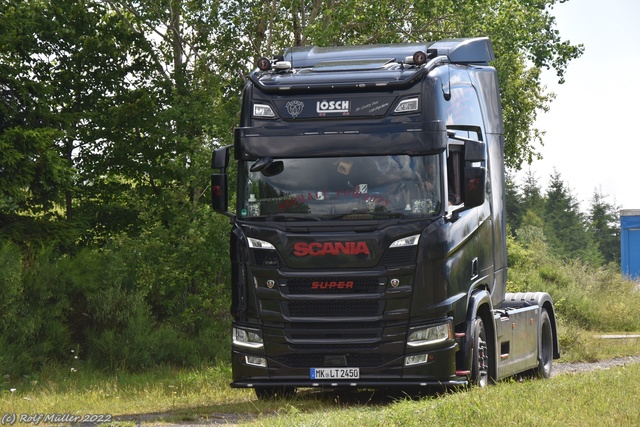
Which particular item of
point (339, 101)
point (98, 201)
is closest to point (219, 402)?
point (339, 101)

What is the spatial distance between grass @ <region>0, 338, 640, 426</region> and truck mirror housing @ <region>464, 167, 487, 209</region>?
6.79 feet

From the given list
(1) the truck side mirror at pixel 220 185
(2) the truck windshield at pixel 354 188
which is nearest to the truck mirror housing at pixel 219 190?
(1) the truck side mirror at pixel 220 185

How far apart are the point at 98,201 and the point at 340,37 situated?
794 centimetres

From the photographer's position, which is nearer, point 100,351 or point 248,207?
point 248,207

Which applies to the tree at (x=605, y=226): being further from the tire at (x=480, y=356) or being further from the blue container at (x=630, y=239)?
the tire at (x=480, y=356)

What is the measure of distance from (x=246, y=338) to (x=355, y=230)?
1820 mm

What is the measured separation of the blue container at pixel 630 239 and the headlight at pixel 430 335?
156 feet

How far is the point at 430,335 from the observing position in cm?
1205

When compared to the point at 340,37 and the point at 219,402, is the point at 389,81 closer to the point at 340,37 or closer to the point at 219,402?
the point at 219,402

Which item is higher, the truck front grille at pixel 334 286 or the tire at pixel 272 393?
the truck front grille at pixel 334 286

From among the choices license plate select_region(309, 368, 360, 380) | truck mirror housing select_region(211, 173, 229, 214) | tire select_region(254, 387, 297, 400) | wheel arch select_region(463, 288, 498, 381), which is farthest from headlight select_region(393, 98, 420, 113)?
tire select_region(254, 387, 297, 400)

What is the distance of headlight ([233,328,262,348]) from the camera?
12.4 meters

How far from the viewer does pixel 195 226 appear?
66.6ft

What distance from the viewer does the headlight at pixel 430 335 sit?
1202 cm
